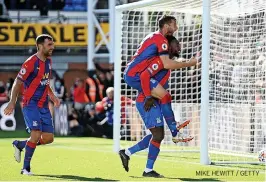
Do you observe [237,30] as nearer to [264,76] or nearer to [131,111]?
[264,76]

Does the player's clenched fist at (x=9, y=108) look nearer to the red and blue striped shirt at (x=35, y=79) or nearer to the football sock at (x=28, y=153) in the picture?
the red and blue striped shirt at (x=35, y=79)

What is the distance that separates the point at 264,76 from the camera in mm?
14586

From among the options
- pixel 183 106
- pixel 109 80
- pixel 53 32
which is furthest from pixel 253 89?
pixel 53 32

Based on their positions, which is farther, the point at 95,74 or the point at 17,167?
the point at 95,74

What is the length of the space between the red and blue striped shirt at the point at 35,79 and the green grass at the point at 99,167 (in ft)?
3.04

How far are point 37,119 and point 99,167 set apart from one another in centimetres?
126

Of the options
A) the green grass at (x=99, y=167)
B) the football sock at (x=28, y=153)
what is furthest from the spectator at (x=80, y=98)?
the football sock at (x=28, y=153)

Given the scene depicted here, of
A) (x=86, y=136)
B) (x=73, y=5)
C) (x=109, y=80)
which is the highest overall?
(x=73, y=5)

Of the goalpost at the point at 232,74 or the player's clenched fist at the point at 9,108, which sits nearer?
the player's clenched fist at the point at 9,108

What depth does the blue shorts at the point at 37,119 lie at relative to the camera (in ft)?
37.2

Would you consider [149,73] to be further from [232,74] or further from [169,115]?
[232,74]

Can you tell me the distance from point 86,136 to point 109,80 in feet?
4.99

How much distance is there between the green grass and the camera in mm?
10609

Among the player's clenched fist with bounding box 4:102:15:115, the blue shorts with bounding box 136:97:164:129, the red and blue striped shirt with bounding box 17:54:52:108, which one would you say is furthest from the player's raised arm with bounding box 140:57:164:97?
the player's clenched fist with bounding box 4:102:15:115
